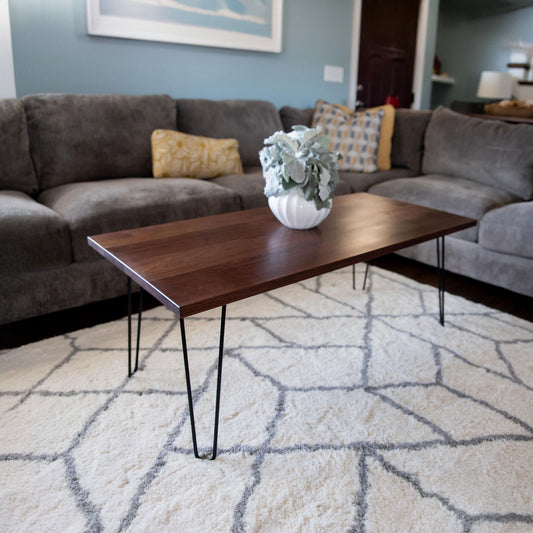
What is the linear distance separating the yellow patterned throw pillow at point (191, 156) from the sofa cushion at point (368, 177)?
0.69 meters

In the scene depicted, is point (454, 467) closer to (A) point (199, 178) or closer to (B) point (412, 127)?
(A) point (199, 178)

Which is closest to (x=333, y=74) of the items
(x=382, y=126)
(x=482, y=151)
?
(x=382, y=126)

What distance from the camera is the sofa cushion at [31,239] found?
5.78 feet

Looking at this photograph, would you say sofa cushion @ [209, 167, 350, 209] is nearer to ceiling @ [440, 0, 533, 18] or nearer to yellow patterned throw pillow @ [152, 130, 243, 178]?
yellow patterned throw pillow @ [152, 130, 243, 178]

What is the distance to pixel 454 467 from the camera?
1.23m

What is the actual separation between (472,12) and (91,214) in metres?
6.87

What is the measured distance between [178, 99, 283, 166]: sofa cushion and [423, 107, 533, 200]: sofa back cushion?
104cm

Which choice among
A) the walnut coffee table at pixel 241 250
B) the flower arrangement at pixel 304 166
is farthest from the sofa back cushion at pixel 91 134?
the flower arrangement at pixel 304 166

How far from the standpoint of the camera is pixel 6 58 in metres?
2.52

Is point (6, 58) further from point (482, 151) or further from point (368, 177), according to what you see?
point (482, 151)

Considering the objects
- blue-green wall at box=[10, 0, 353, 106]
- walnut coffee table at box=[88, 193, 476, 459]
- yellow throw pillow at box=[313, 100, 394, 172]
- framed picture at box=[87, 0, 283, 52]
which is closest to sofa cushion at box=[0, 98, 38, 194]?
blue-green wall at box=[10, 0, 353, 106]

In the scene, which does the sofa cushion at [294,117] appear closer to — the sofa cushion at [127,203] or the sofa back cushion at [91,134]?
the sofa back cushion at [91,134]

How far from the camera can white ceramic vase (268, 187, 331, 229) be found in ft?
5.23

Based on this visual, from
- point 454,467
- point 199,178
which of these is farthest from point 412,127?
point 454,467
